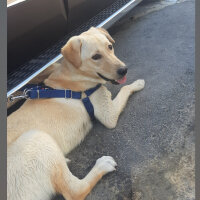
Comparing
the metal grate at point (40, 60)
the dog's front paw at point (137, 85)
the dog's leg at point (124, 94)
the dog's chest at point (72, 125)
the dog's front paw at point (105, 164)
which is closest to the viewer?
the dog's front paw at point (105, 164)

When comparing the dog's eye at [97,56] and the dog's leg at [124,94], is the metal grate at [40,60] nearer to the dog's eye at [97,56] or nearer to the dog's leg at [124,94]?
the dog's eye at [97,56]

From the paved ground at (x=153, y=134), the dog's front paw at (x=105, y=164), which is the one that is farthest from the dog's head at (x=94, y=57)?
the dog's front paw at (x=105, y=164)

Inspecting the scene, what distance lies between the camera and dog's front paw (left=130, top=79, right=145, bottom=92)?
3153 mm

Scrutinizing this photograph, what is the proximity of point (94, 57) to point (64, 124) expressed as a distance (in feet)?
2.23

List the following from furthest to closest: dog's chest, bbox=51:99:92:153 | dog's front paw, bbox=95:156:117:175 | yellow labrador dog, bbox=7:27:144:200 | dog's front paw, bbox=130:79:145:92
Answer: dog's front paw, bbox=130:79:145:92, dog's chest, bbox=51:99:92:153, dog's front paw, bbox=95:156:117:175, yellow labrador dog, bbox=7:27:144:200

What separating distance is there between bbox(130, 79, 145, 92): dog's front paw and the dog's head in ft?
1.96

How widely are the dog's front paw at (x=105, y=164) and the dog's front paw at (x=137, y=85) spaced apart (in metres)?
1.01

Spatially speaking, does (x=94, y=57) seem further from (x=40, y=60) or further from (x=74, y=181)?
(x=74, y=181)

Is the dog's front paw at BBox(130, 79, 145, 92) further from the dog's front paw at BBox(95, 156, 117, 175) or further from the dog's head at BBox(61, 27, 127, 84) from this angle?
the dog's front paw at BBox(95, 156, 117, 175)

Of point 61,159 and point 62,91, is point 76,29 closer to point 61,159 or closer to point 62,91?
point 62,91

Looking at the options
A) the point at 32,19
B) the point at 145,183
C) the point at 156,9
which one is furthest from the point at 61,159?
the point at 156,9

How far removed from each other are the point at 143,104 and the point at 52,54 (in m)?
1.12

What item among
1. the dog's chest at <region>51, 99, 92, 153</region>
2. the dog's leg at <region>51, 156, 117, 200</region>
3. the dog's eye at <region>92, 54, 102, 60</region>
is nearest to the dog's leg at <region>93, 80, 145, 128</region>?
the dog's chest at <region>51, 99, 92, 153</region>

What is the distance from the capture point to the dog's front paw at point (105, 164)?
7.63 ft
